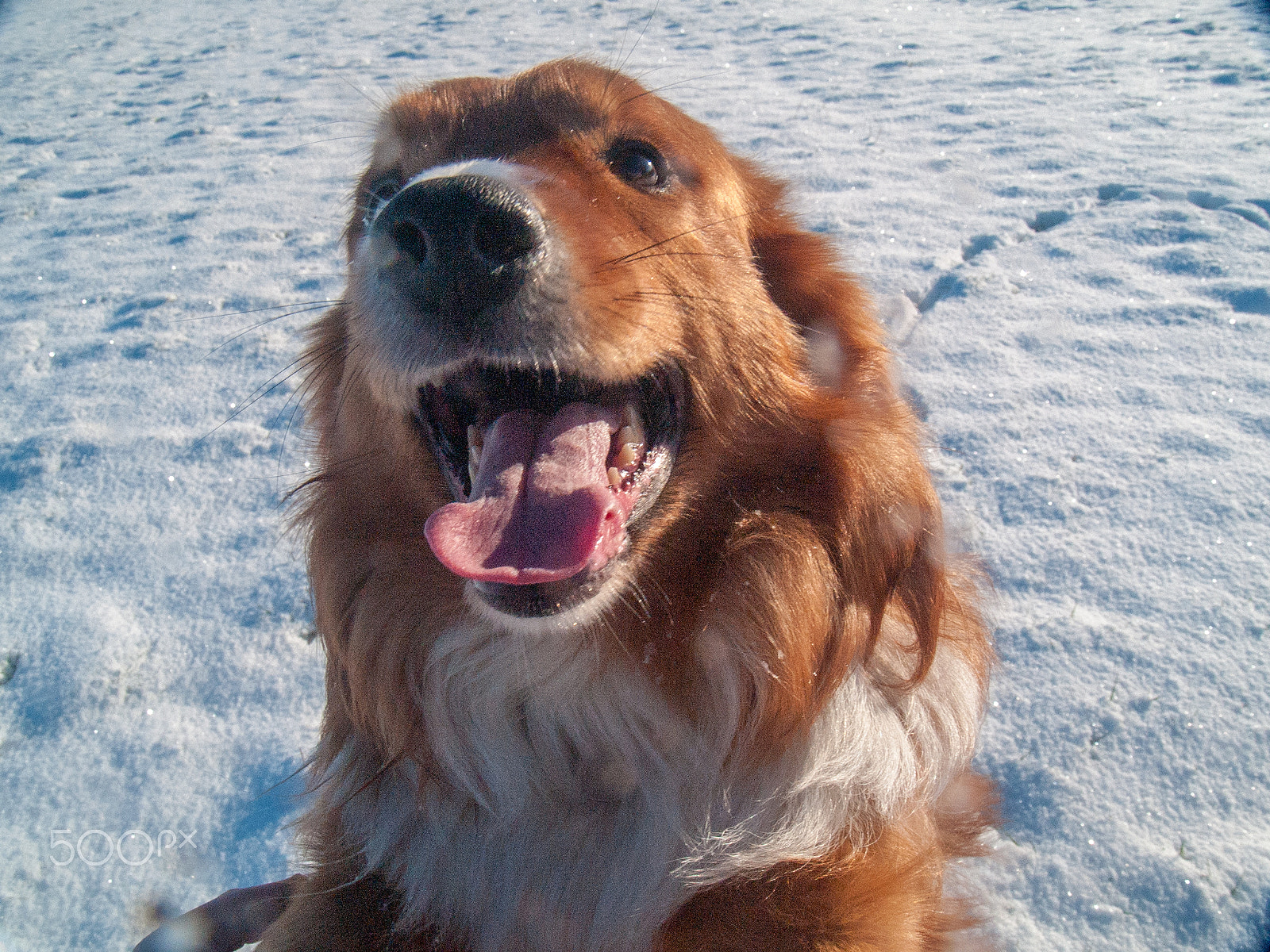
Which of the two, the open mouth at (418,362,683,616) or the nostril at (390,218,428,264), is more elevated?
the nostril at (390,218,428,264)

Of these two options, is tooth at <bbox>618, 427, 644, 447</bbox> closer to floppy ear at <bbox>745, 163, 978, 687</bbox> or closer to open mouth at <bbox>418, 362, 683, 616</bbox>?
open mouth at <bbox>418, 362, 683, 616</bbox>

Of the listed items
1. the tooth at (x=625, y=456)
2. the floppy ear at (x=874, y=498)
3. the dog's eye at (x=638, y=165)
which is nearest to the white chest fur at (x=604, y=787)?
the floppy ear at (x=874, y=498)

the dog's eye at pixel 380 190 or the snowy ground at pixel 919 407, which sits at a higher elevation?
the dog's eye at pixel 380 190

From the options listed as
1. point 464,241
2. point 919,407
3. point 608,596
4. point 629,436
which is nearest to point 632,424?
point 629,436

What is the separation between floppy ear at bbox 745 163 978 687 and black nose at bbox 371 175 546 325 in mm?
765

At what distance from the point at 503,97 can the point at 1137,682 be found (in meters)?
2.48

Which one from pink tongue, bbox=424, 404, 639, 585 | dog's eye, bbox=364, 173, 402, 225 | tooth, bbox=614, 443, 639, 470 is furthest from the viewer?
dog's eye, bbox=364, 173, 402, 225

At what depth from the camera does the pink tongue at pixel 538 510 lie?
4.60 feet

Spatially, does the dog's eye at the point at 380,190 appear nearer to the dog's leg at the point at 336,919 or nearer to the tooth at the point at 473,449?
the tooth at the point at 473,449

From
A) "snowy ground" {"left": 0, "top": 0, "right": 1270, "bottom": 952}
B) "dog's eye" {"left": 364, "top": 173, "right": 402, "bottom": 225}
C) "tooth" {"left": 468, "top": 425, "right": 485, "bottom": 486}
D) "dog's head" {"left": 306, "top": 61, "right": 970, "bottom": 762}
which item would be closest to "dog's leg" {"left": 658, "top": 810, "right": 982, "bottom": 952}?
"dog's head" {"left": 306, "top": 61, "right": 970, "bottom": 762}

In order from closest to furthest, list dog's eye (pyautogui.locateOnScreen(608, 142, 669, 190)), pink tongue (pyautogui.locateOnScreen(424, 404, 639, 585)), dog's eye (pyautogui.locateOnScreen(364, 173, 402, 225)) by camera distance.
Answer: pink tongue (pyautogui.locateOnScreen(424, 404, 639, 585)), dog's eye (pyautogui.locateOnScreen(608, 142, 669, 190)), dog's eye (pyautogui.locateOnScreen(364, 173, 402, 225))

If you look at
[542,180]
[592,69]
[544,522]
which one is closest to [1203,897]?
[544,522]

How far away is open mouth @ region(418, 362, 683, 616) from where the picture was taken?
1.43m

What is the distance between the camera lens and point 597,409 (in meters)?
1.63
